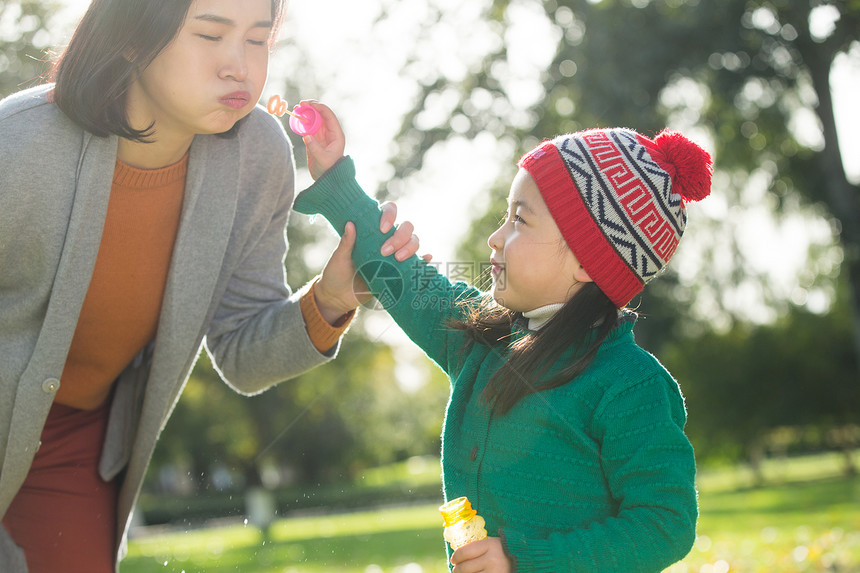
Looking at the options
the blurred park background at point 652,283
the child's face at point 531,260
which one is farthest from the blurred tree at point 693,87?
the child's face at point 531,260

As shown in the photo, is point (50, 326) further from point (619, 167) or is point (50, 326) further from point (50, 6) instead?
point (50, 6)

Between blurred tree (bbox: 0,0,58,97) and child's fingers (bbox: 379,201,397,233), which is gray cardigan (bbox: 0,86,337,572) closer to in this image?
child's fingers (bbox: 379,201,397,233)

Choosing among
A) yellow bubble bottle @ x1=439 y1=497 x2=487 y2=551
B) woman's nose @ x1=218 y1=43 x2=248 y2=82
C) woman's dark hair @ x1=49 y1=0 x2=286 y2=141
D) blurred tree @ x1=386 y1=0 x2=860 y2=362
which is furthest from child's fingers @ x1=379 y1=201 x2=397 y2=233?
blurred tree @ x1=386 y1=0 x2=860 y2=362

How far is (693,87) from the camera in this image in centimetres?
1112

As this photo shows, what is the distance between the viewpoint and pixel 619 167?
210cm

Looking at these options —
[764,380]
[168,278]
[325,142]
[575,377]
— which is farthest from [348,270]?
[764,380]

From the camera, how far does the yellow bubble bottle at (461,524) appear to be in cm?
180

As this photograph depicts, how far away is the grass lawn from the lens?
5.17 meters

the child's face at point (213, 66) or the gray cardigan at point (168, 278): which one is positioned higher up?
the child's face at point (213, 66)

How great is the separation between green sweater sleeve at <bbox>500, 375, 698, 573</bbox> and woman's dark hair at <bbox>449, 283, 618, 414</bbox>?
0.20 meters

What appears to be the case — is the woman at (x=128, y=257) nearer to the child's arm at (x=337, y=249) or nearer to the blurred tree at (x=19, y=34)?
the child's arm at (x=337, y=249)

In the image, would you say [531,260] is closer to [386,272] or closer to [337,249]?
[386,272]

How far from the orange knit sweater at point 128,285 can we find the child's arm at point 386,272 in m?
0.23

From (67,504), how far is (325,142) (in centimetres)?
130
